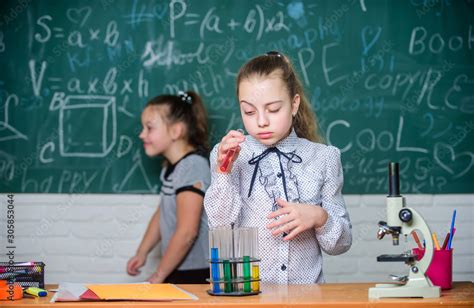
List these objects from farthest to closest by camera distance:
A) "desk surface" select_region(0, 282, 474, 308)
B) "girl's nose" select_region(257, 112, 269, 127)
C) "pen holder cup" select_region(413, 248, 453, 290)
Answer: "girl's nose" select_region(257, 112, 269, 127)
"pen holder cup" select_region(413, 248, 453, 290)
"desk surface" select_region(0, 282, 474, 308)

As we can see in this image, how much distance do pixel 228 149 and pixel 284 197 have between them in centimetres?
33

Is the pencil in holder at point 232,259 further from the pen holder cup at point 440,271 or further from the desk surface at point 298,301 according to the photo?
the pen holder cup at point 440,271

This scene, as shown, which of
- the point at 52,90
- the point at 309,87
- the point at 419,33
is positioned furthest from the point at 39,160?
the point at 419,33

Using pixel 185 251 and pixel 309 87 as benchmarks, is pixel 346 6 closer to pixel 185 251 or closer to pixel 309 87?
pixel 309 87

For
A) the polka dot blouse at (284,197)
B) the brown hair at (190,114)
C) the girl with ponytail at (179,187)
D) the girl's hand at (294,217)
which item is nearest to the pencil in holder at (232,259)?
the girl's hand at (294,217)

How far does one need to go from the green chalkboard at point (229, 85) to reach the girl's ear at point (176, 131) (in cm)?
23

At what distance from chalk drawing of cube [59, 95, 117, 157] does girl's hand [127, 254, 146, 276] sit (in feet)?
1.82

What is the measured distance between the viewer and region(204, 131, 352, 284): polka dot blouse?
7.80ft

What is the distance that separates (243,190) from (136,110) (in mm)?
1577

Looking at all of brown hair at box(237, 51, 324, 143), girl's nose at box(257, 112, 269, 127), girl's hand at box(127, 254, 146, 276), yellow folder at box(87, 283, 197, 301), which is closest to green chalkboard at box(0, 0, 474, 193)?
girl's hand at box(127, 254, 146, 276)

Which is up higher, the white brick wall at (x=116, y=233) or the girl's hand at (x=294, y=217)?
the girl's hand at (x=294, y=217)

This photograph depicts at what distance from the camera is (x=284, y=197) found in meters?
2.46

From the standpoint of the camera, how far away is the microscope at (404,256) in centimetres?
204

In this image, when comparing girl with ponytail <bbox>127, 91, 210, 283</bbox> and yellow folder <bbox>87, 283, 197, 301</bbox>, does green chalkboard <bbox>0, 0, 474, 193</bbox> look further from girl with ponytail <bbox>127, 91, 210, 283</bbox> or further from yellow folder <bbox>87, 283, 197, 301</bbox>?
yellow folder <bbox>87, 283, 197, 301</bbox>
